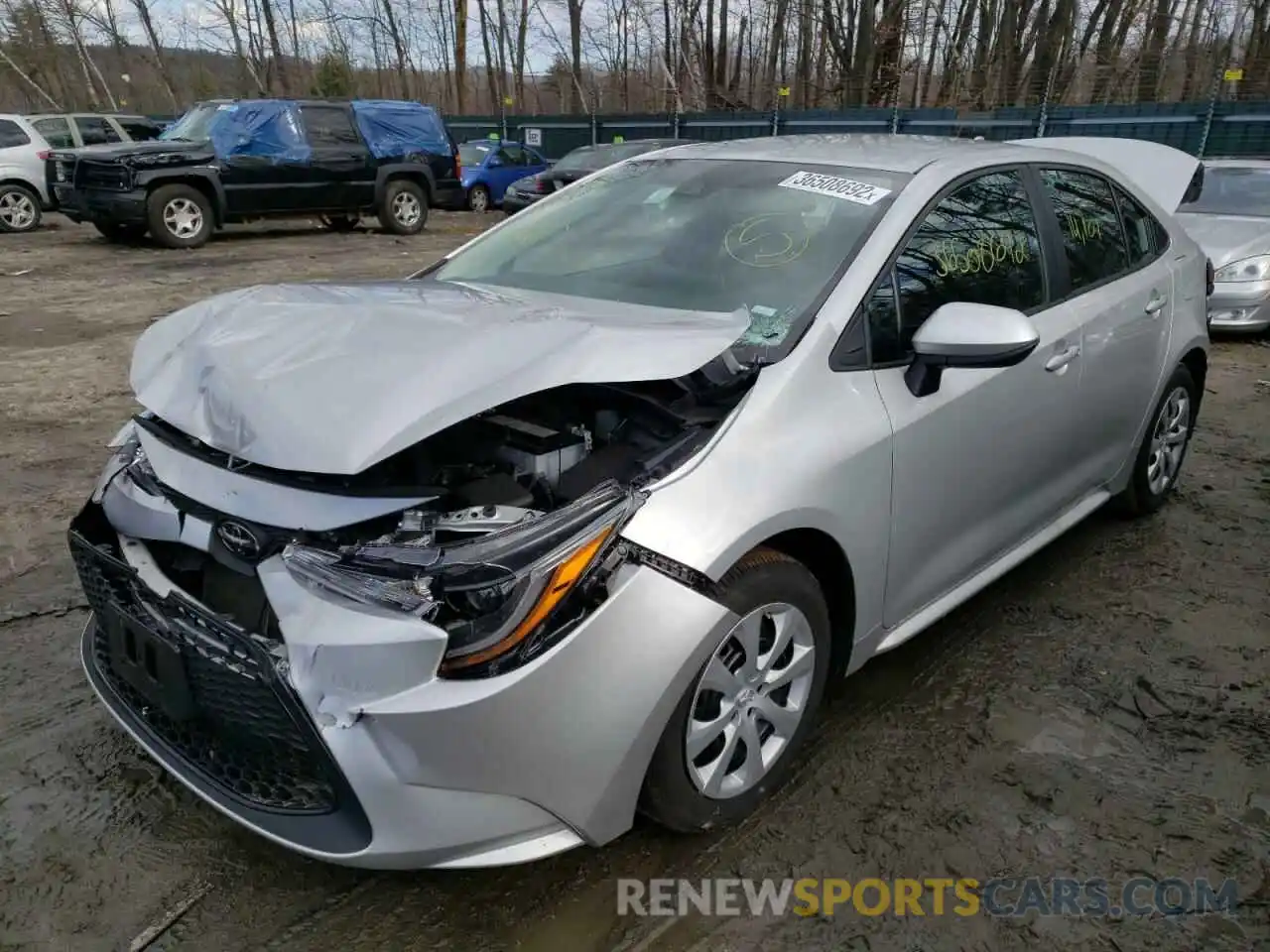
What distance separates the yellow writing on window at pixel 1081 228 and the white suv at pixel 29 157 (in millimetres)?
14654

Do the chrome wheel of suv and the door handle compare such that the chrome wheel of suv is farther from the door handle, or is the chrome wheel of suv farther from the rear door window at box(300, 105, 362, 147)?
the door handle

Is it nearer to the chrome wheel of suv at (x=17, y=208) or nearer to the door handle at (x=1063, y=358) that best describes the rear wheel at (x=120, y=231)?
the chrome wheel of suv at (x=17, y=208)

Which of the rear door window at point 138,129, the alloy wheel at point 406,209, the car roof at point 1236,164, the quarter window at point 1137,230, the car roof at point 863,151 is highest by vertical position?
the car roof at point 863,151

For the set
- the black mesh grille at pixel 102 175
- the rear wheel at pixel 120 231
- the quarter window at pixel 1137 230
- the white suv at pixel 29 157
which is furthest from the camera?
the white suv at pixel 29 157

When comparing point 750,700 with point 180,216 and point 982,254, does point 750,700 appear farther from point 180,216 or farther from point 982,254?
point 180,216

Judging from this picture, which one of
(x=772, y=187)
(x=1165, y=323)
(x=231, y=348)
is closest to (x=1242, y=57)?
(x=1165, y=323)

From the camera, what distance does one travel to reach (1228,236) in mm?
7805

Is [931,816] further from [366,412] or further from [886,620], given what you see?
[366,412]

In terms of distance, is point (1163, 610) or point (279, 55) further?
point (279, 55)

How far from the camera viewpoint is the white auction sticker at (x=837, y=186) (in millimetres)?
2701

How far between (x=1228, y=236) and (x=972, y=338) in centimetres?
715

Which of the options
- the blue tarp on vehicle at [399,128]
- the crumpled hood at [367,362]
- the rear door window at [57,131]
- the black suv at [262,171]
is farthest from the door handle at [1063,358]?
the rear door window at [57,131]

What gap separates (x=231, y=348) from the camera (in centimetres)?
223

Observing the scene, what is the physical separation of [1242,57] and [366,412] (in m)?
27.2
